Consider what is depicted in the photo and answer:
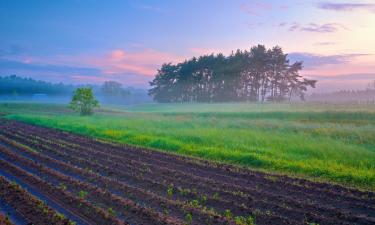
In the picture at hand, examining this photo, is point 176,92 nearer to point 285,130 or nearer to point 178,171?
point 285,130

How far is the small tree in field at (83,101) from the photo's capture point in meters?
44.7

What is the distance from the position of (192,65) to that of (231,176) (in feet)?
234

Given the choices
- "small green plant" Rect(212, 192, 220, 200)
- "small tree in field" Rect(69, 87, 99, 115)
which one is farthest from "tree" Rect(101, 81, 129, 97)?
"small green plant" Rect(212, 192, 220, 200)

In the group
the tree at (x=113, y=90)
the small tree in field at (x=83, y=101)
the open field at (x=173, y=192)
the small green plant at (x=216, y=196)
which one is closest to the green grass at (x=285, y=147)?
the open field at (x=173, y=192)

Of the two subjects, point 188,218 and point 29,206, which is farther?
point 29,206

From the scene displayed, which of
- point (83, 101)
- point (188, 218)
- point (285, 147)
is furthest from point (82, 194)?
point (83, 101)

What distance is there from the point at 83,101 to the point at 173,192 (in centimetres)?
3887

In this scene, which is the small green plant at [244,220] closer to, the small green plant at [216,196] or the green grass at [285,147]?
the small green plant at [216,196]

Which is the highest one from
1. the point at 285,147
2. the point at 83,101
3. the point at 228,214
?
the point at 83,101

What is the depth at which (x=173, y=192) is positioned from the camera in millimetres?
10508

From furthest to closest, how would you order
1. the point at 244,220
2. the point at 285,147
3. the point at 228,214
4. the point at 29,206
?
the point at 285,147 → the point at 29,206 → the point at 228,214 → the point at 244,220

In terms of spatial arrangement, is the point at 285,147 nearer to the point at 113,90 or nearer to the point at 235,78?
the point at 235,78

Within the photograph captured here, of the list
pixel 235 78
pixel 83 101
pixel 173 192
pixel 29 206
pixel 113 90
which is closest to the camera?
pixel 29 206

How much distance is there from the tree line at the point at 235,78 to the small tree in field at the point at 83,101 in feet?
115
